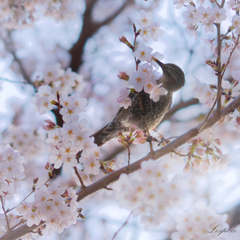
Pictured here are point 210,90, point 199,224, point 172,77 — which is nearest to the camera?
point 199,224

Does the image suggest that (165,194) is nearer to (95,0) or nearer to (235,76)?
(235,76)

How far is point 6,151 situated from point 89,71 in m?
4.12

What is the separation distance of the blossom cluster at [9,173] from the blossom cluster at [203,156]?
1057 mm

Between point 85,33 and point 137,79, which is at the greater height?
point 85,33

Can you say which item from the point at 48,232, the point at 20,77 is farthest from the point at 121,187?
the point at 20,77

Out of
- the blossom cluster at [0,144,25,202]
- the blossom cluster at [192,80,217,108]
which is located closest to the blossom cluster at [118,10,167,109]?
the blossom cluster at [192,80,217,108]

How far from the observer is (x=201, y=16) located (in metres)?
1.60

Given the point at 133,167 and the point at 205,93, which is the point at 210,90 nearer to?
the point at 205,93

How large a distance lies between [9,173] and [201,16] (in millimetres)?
1604

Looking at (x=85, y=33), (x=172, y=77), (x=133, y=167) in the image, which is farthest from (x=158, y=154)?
(x=85, y=33)

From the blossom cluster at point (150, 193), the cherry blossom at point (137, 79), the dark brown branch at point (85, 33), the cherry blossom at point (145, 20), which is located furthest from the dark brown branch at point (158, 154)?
the dark brown branch at point (85, 33)

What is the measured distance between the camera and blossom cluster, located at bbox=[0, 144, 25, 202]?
4.83 ft

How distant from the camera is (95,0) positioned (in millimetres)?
5035

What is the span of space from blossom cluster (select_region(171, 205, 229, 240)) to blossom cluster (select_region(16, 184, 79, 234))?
667 millimetres
